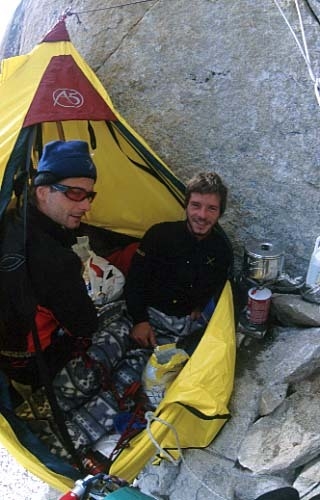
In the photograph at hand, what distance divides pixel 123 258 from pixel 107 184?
0.43m

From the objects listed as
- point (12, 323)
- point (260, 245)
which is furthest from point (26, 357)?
point (260, 245)

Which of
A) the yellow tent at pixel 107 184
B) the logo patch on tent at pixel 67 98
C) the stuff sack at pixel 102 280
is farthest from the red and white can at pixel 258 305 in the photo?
the logo patch on tent at pixel 67 98

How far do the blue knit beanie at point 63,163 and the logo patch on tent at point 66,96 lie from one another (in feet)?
1.19

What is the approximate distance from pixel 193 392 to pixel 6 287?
0.80 metres

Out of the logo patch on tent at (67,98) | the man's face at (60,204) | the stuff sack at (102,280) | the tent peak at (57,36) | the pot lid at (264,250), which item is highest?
the tent peak at (57,36)

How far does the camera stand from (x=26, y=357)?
2018 millimetres

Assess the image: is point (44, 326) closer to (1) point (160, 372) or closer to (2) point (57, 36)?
(1) point (160, 372)

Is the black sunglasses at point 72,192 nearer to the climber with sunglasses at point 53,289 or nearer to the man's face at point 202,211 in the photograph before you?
the climber with sunglasses at point 53,289

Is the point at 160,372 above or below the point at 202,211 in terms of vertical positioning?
below

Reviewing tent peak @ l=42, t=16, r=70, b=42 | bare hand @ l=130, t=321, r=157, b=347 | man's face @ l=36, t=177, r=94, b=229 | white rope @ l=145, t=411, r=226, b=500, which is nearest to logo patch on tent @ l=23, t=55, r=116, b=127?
tent peak @ l=42, t=16, r=70, b=42

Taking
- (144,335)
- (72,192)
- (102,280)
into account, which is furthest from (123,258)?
(72,192)

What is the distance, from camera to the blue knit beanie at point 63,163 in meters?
1.92

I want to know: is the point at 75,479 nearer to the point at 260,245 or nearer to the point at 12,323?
the point at 12,323

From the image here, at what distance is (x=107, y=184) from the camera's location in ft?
9.82
